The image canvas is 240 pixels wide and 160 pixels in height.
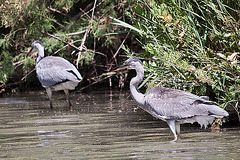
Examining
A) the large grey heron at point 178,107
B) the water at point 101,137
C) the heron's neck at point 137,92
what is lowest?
the water at point 101,137

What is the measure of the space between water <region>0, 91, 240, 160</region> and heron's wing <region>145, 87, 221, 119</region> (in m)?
0.34

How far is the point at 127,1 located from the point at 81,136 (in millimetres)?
6142

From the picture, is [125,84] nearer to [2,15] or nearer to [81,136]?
[2,15]

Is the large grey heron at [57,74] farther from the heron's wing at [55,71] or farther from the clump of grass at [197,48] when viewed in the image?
the clump of grass at [197,48]

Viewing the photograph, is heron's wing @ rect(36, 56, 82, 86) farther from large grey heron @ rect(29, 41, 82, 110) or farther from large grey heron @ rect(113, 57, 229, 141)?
large grey heron @ rect(113, 57, 229, 141)

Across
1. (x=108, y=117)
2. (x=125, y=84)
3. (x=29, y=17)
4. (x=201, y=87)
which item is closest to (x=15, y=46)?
(x=29, y=17)

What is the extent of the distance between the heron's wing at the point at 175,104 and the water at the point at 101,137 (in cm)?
34

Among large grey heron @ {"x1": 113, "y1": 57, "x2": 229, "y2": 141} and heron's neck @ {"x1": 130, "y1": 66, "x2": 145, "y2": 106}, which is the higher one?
heron's neck @ {"x1": 130, "y1": 66, "x2": 145, "y2": 106}

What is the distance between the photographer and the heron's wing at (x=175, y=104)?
19.2 feet

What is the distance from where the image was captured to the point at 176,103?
6.04 metres

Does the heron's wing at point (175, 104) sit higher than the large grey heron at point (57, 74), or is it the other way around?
the large grey heron at point (57, 74)

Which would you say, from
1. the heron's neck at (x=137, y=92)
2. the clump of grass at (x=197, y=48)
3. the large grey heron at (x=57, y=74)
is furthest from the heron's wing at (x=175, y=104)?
the large grey heron at (x=57, y=74)

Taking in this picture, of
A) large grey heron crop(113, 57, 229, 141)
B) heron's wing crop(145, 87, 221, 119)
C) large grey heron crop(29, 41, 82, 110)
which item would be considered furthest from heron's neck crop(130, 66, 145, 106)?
large grey heron crop(29, 41, 82, 110)

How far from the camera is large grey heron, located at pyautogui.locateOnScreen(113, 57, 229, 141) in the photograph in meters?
5.78
